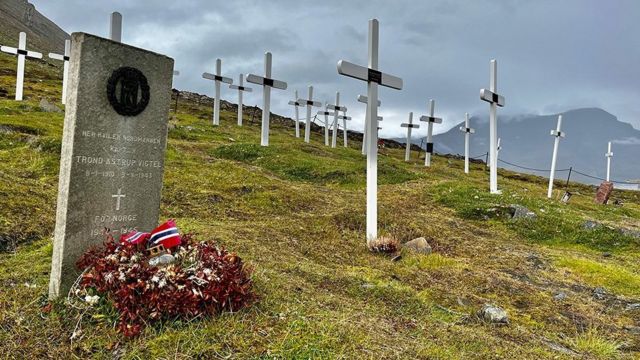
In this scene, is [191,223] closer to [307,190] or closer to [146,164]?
[146,164]

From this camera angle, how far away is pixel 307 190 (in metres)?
17.9

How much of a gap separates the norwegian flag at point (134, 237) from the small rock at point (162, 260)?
0.53 m

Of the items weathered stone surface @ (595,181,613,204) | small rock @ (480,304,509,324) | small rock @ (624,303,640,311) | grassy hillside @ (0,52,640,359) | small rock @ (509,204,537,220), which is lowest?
small rock @ (624,303,640,311)

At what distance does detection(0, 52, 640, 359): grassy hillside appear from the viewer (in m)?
5.19

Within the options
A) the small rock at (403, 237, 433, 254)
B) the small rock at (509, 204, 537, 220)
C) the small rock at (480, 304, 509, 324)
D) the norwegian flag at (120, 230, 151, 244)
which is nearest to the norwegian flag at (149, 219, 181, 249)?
the norwegian flag at (120, 230, 151, 244)

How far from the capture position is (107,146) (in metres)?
6.52

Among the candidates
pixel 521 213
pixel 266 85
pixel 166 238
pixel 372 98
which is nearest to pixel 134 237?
pixel 166 238

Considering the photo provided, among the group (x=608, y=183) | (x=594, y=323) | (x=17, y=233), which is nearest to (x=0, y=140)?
(x=17, y=233)

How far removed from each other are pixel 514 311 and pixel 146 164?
6.90 meters

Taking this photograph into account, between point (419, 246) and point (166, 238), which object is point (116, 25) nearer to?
point (166, 238)

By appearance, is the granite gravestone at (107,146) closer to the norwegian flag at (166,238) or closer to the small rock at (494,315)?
the norwegian flag at (166,238)

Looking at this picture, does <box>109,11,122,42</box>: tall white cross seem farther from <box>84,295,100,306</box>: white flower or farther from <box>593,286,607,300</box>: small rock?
<box>593,286,607,300</box>: small rock

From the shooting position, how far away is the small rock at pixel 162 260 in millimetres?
6012

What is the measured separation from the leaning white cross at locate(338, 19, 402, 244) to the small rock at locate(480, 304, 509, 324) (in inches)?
177
